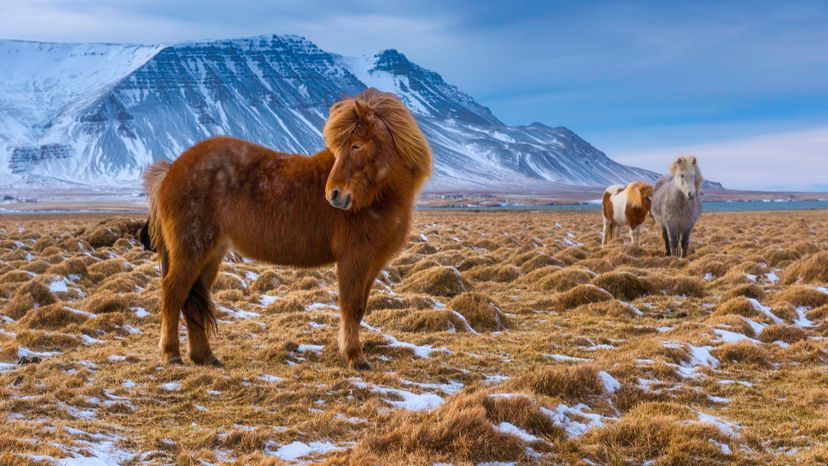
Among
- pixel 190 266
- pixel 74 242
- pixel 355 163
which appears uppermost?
pixel 355 163

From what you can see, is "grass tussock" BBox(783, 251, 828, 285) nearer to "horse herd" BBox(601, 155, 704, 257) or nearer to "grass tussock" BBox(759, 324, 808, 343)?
"horse herd" BBox(601, 155, 704, 257)

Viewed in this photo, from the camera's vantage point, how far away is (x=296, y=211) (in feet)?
24.3

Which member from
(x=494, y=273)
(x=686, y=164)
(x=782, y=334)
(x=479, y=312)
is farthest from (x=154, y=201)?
(x=686, y=164)

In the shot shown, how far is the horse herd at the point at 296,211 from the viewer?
724 cm

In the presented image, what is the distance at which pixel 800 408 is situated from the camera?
229 inches

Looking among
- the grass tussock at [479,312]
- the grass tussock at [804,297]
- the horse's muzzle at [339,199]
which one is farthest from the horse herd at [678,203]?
the horse's muzzle at [339,199]

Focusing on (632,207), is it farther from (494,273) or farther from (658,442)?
(658,442)

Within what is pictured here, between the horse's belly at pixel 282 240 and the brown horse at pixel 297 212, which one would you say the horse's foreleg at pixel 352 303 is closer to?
the brown horse at pixel 297 212

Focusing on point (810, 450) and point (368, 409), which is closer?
point (810, 450)

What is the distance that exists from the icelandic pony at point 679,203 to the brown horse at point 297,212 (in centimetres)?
1185

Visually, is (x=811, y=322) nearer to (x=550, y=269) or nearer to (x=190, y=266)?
(x=550, y=269)

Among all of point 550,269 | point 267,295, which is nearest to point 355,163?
point 267,295

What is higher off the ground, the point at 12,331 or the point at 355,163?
the point at 355,163

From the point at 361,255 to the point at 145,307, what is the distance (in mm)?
5163
